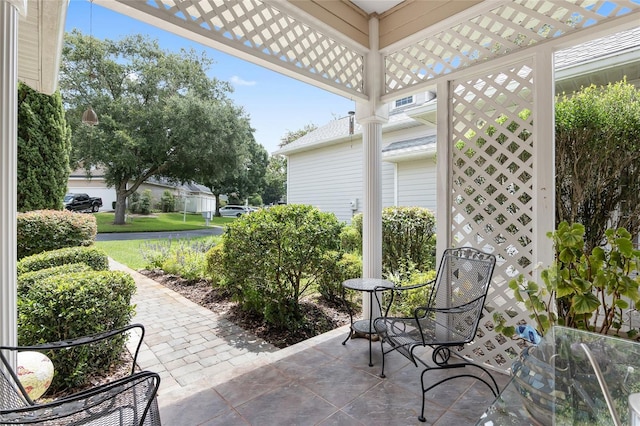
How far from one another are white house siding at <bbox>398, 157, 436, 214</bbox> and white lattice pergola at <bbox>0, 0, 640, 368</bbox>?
3.89 m

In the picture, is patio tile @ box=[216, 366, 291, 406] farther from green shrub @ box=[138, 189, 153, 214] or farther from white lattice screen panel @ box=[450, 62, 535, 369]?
green shrub @ box=[138, 189, 153, 214]

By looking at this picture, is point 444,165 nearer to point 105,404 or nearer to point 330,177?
point 105,404

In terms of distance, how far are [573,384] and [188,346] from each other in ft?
11.7

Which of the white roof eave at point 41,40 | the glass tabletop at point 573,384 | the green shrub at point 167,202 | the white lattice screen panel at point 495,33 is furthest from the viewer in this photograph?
the green shrub at point 167,202

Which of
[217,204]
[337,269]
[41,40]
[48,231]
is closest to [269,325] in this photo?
[337,269]

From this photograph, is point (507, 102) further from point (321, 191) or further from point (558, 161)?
point (321, 191)

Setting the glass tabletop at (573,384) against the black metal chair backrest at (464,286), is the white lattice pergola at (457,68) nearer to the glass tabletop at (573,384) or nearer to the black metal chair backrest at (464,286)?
the black metal chair backrest at (464,286)

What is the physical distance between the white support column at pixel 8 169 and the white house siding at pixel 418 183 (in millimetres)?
6666

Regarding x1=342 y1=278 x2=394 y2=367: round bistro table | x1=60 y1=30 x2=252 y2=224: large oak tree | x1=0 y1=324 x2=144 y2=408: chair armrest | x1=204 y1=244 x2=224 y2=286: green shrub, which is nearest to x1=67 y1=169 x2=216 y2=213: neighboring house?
x1=60 y1=30 x2=252 y2=224: large oak tree

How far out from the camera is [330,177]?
9.77m

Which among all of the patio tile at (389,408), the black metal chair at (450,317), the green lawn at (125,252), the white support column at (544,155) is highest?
the white support column at (544,155)

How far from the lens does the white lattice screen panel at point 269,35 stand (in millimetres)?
2240

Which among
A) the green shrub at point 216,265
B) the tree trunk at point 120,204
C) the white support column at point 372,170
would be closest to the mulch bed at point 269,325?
the green shrub at point 216,265

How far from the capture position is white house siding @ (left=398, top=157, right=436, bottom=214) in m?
7.08
